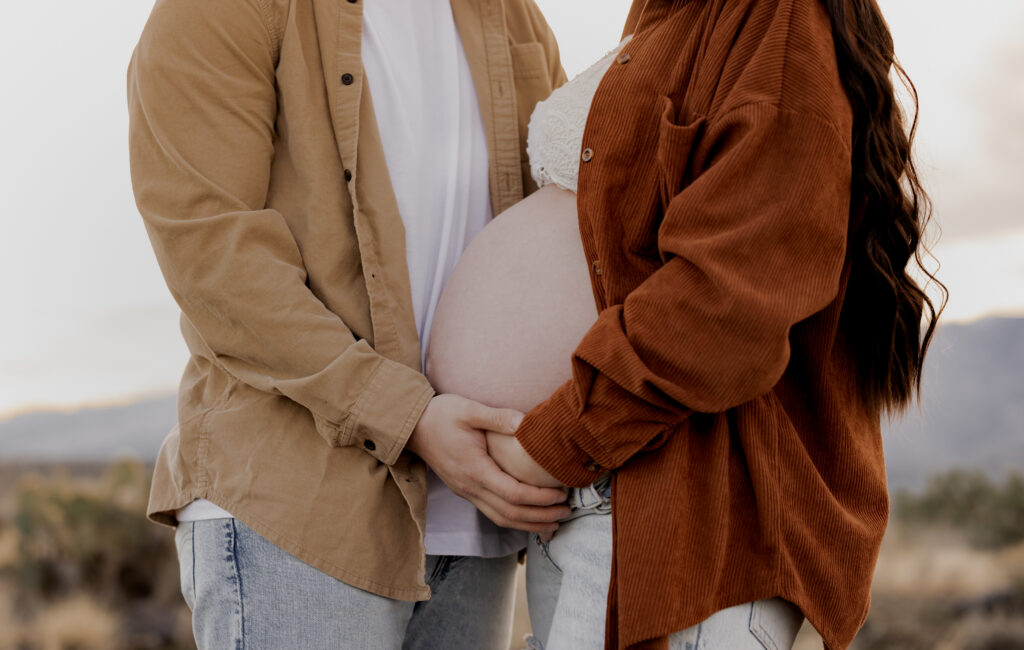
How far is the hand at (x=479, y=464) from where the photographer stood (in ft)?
3.68

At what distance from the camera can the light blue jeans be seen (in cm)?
102

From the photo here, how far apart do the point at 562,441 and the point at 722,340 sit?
0.76ft

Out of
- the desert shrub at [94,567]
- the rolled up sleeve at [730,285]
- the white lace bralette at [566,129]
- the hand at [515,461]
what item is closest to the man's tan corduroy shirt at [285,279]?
the hand at [515,461]

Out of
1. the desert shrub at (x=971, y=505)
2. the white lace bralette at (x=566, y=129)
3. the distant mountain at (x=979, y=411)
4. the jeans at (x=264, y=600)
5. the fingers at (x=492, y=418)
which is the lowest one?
the desert shrub at (x=971, y=505)

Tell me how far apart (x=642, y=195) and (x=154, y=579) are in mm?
3208

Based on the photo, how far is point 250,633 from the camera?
1179 mm

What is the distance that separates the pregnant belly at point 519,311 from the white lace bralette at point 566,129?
0.03 m

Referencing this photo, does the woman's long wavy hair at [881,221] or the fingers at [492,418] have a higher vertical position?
the woman's long wavy hair at [881,221]

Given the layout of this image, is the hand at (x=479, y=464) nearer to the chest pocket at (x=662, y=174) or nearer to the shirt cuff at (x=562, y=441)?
the shirt cuff at (x=562, y=441)

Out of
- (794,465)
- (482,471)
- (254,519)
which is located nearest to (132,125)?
(254,519)

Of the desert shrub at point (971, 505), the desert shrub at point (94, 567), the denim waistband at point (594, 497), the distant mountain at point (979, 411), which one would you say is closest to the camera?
the denim waistband at point (594, 497)

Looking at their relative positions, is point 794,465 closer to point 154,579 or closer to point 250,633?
point 250,633

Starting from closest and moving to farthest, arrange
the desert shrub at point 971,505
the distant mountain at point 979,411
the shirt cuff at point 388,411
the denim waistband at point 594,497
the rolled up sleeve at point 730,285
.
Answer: the rolled up sleeve at point 730,285 → the denim waistband at point 594,497 → the shirt cuff at point 388,411 → the desert shrub at point 971,505 → the distant mountain at point 979,411

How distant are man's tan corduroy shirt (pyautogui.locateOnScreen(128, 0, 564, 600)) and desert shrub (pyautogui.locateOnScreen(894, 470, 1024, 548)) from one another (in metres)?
3.64
